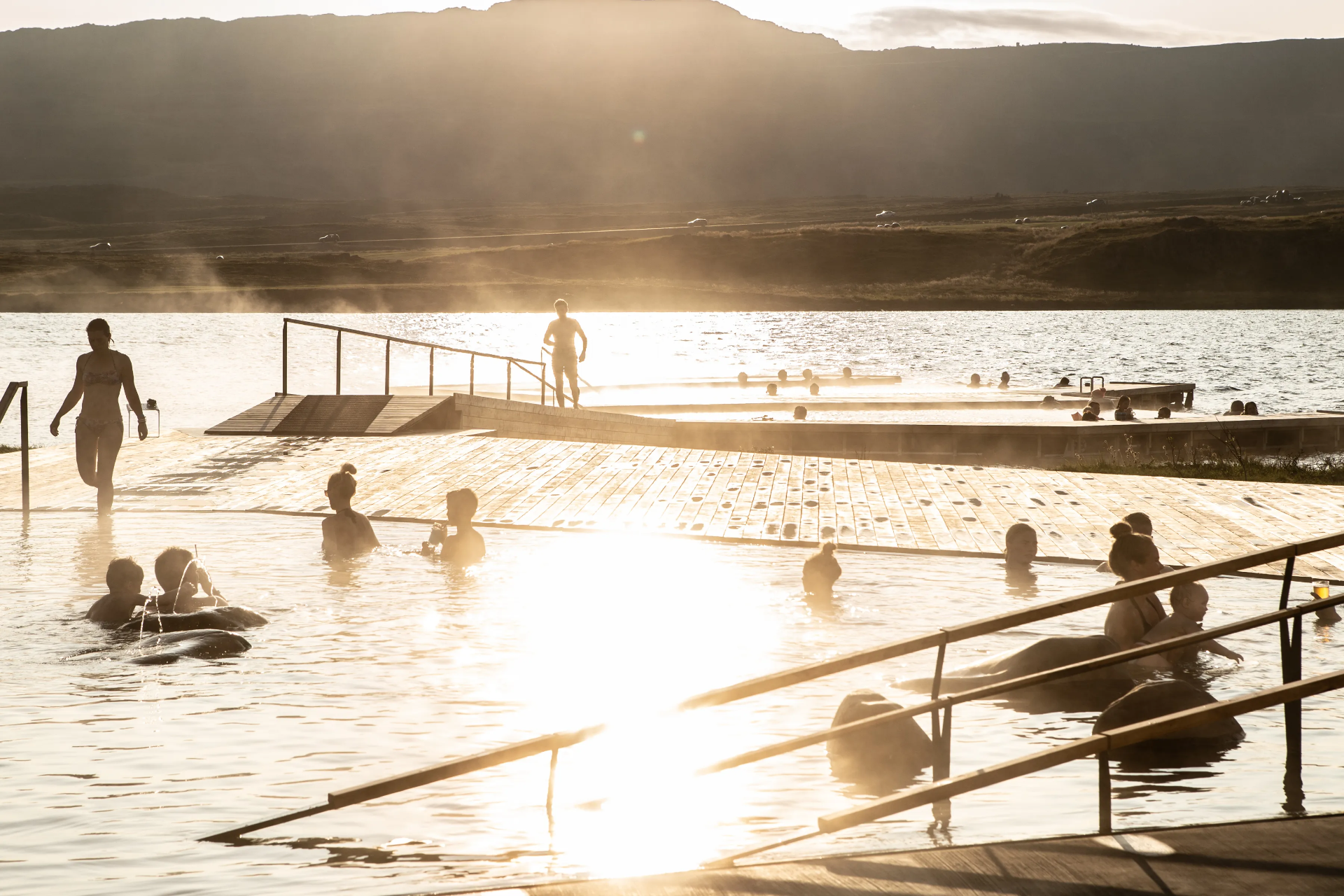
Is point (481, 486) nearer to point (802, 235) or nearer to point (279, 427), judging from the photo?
point (279, 427)

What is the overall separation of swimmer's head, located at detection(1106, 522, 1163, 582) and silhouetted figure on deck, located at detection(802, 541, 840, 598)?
235cm

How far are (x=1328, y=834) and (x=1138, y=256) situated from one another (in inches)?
5564

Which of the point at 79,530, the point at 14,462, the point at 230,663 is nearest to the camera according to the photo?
the point at 230,663

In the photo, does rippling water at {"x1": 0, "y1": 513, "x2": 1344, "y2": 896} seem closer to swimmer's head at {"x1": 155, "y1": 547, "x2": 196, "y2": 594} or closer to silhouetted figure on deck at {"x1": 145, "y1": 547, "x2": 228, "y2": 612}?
silhouetted figure on deck at {"x1": 145, "y1": 547, "x2": 228, "y2": 612}

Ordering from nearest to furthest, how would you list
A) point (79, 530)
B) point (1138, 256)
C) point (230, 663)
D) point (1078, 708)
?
point (1078, 708) < point (230, 663) < point (79, 530) < point (1138, 256)

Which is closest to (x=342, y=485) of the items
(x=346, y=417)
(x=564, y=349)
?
(x=346, y=417)

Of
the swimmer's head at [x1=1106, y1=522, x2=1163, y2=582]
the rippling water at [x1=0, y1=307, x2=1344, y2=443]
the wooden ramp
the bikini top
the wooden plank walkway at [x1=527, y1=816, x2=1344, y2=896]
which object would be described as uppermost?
the rippling water at [x1=0, y1=307, x2=1344, y2=443]

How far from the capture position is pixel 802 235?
14250 centimetres

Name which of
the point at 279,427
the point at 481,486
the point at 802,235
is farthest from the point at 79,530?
the point at 802,235

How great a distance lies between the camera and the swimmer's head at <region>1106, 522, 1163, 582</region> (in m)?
8.22

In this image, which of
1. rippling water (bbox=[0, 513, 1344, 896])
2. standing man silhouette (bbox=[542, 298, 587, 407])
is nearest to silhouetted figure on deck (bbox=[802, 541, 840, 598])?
rippling water (bbox=[0, 513, 1344, 896])

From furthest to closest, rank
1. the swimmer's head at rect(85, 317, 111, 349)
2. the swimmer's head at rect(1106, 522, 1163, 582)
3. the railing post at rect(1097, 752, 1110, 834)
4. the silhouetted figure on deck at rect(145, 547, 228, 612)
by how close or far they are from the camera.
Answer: the swimmer's head at rect(85, 317, 111, 349), the silhouetted figure on deck at rect(145, 547, 228, 612), the swimmer's head at rect(1106, 522, 1163, 582), the railing post at rect(1097, 752, 1110, 834)

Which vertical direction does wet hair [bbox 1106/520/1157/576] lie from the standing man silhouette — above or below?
below

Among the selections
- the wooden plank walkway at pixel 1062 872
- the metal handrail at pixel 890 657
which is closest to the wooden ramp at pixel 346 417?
the metal handrail at pixel 890 657
